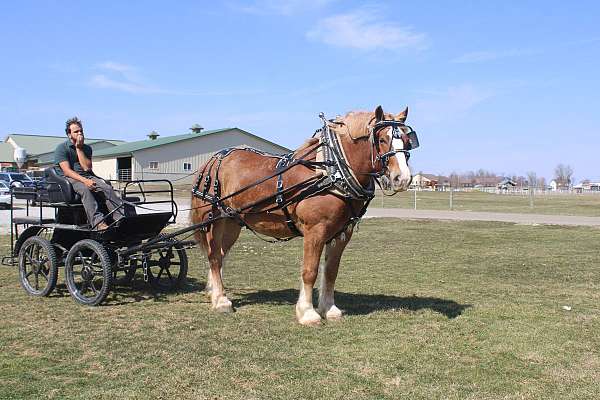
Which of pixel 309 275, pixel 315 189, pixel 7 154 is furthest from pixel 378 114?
pixel 7 154

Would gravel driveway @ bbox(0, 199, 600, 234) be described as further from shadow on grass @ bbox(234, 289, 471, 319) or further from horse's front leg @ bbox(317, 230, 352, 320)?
horse's front leg @ bbox(317, 230, 352, 320)

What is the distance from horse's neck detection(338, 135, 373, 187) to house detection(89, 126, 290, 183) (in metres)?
47.4

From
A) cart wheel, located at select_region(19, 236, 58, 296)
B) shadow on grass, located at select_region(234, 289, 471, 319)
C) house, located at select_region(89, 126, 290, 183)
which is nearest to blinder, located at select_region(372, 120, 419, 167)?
shadow on grass, located at select_region(234, 289, 471, 319)

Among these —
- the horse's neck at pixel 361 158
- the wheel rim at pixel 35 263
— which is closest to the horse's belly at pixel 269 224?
the horse's neck at pixel 361 158

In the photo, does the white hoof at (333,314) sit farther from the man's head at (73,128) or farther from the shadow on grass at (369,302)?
the man's head at (73,128)

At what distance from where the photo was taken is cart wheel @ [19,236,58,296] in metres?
7.89

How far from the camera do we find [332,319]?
22.6 feet

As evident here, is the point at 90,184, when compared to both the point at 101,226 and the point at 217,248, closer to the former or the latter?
the point at 101,226

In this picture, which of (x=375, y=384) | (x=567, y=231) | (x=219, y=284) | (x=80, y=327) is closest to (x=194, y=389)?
(x=375, y=384)

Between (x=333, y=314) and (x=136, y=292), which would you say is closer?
(x=333, y=314)

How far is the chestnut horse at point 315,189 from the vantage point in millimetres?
6250

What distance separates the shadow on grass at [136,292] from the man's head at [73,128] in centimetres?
232

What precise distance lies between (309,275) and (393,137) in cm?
188

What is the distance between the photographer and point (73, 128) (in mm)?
8062
